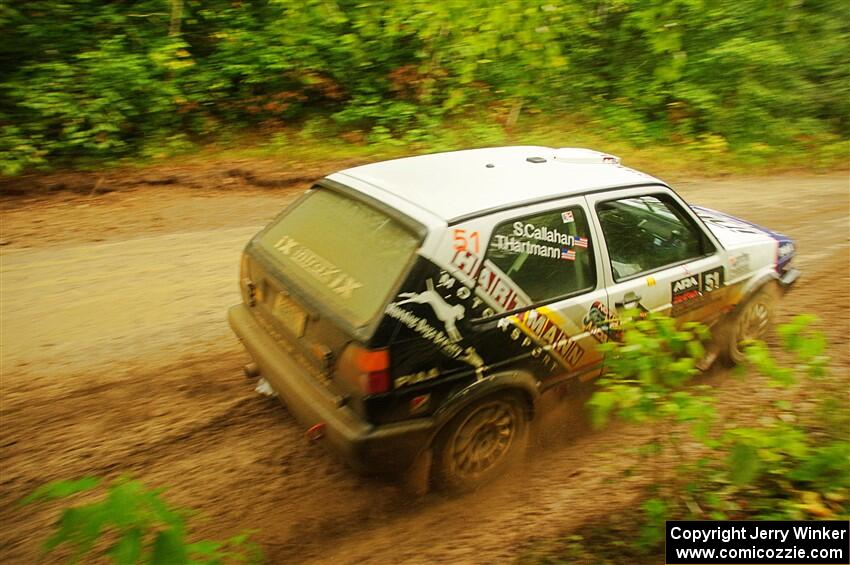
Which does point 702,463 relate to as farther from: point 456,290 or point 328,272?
point 328,272

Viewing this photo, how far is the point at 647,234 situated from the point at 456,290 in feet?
5.14

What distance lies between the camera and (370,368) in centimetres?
298

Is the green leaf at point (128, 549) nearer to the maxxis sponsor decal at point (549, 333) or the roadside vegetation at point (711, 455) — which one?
the roadside vegetation at point (711, 455)

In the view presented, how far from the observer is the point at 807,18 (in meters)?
12.2

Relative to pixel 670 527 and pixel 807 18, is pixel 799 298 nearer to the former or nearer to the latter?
pixel 670 527

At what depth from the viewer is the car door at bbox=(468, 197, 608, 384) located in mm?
3344

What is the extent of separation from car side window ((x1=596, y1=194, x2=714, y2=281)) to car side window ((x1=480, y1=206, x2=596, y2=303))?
210 mm

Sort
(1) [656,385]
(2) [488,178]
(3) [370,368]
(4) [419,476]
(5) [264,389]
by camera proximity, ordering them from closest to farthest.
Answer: (1) [656,385] → (3) [370,368] → (4) [419,476] → (2) [488,178] → (5) [264,389]

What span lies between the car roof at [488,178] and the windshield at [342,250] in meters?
0.19

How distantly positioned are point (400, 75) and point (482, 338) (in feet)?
29.2

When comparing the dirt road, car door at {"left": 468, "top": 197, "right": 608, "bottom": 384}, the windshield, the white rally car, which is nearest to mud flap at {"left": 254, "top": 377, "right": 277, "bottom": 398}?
the dirt road

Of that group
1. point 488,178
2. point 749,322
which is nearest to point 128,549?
point 488,178

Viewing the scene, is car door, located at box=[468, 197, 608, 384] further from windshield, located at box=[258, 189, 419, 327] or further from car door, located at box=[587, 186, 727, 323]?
windshield, located at box=[258, 189, 419, 327]

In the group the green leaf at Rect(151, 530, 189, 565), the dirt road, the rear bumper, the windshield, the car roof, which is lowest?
the dirt road
